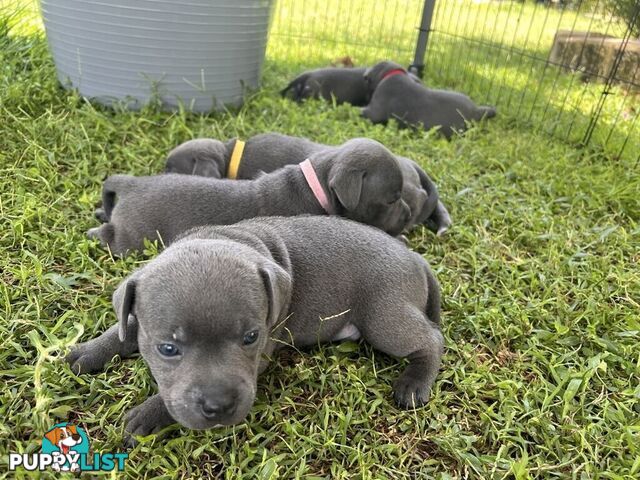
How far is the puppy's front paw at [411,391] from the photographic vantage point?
11.0 feet

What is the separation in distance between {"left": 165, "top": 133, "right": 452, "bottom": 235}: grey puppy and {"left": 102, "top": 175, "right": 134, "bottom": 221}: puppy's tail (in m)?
0.93

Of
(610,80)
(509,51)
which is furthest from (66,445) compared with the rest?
(509,51)

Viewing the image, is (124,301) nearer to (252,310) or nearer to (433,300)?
(252,310)

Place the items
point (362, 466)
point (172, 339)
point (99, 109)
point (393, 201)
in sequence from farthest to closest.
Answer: point (99, 109)
point (393, 201)
point (362, 466)
point (172, 339)

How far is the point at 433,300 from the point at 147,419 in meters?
2.03

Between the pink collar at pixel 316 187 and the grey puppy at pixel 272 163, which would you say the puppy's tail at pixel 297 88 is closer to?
the grey puppy at pixel 272 163

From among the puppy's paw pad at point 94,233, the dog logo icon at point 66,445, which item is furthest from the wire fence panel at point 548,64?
the dog logo icon at point 66,445

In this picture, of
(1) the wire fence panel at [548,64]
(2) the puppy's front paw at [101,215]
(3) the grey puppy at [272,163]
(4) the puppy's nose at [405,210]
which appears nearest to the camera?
(2) the puppy's front paw at [101,215]

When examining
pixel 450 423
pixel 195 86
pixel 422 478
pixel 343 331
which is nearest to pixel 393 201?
pixel 343 331

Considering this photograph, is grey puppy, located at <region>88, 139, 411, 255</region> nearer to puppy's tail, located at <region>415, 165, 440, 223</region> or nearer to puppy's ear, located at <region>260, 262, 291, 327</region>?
puppy's tail, located at <region>415, 165, 440, 223</region>

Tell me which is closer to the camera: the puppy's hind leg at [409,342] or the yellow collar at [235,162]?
the puppy's hind leg at [409,342]

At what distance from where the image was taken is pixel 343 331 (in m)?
3.69

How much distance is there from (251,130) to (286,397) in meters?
4.13

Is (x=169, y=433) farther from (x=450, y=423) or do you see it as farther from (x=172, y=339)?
(x=450, y=423)
